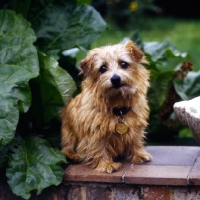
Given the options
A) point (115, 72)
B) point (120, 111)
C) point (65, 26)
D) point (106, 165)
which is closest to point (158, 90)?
point (65, 26)

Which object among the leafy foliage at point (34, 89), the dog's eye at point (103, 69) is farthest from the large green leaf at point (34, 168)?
the dog's eye at point (103, 69)

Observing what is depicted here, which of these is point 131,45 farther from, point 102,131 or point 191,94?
point 191,94

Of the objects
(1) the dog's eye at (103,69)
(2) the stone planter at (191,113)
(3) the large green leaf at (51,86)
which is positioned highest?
(1) the dog's eye at (103,69)

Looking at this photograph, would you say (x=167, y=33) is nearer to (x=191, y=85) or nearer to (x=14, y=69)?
(x=191, y=85)

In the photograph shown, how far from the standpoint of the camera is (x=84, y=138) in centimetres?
403

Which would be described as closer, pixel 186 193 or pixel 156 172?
pixel 186 193

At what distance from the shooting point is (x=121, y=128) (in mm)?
3889

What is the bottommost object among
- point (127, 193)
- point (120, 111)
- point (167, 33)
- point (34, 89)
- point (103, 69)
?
point (167, 33)

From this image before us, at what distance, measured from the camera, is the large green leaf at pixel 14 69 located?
3.90 meters

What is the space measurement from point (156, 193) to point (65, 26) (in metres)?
1.91

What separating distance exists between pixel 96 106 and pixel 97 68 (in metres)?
0.27

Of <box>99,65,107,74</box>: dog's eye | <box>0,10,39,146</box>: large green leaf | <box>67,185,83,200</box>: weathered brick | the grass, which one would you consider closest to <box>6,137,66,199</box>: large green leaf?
<box>67,185,83,200</box>: weathered brick

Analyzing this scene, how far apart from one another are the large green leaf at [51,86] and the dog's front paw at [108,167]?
0.63 m

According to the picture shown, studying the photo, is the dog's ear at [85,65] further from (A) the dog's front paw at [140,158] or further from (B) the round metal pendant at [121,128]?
(A) the dog's front paw at [140,158]
